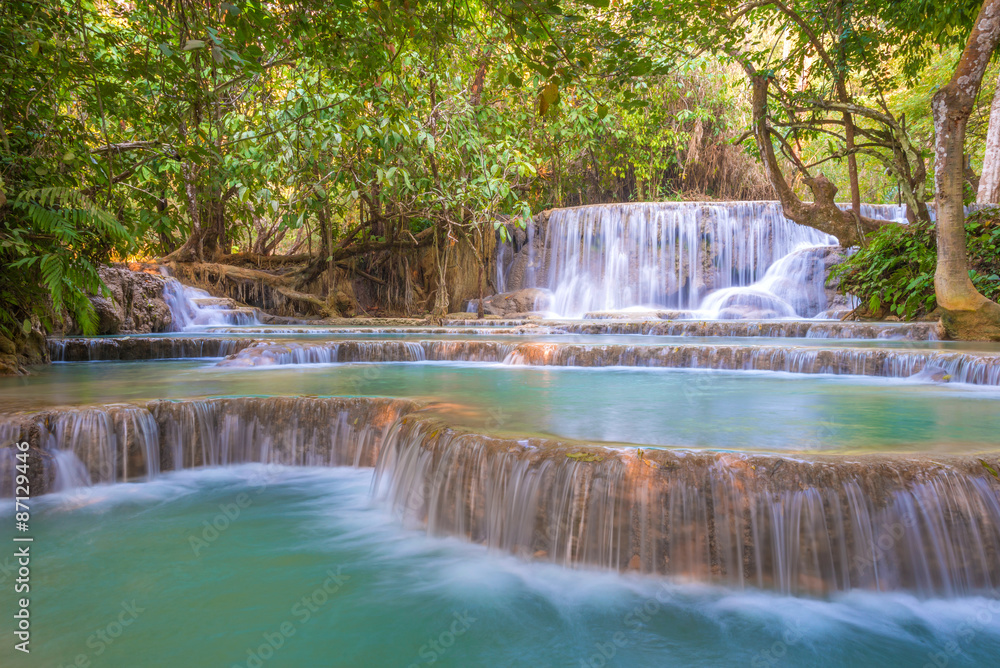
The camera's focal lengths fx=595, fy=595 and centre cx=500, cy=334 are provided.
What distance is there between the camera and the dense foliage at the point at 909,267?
28.2 feet

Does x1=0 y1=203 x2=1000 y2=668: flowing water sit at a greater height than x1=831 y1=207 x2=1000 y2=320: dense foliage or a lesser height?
lesser

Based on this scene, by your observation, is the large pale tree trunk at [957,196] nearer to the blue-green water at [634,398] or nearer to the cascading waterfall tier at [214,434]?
the blue-green water at [634,398]

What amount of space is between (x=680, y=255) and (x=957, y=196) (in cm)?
748

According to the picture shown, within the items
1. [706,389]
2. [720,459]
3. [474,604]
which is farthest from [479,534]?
[706,389]

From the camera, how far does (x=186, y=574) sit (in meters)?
2.82

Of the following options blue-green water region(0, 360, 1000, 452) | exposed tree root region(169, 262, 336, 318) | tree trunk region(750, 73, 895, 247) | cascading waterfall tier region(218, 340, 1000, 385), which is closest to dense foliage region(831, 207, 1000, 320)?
tree trunk region(750, 73, 895, 247)

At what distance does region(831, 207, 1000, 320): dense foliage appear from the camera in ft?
28.2

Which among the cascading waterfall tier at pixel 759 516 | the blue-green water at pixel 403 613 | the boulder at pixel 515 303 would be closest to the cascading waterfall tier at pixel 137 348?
the blue-green water at pixel 403 613

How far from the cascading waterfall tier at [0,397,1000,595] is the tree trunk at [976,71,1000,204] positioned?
12411mm

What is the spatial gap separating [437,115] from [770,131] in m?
5.57

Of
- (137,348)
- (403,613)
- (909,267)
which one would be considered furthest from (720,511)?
(909,267)

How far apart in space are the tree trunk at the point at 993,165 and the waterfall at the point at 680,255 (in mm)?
2822

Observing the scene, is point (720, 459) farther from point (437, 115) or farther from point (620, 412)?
point (437, 115)

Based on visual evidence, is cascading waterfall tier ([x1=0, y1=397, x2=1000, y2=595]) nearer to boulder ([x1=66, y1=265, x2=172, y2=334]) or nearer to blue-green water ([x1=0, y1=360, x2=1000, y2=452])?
blue-green water ([x1=0, y1=360, x2=1000, y2=452])
